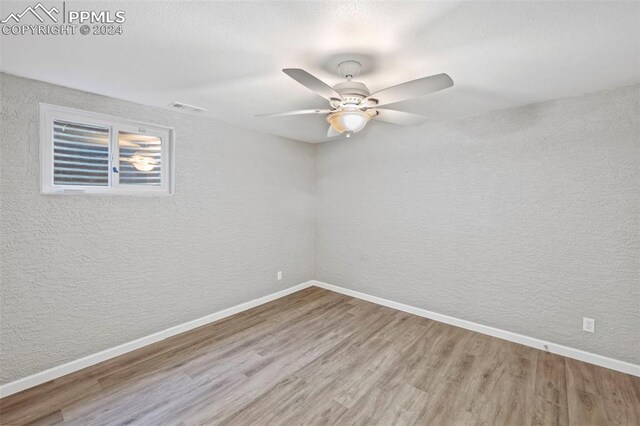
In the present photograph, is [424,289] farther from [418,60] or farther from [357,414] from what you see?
[418,60]

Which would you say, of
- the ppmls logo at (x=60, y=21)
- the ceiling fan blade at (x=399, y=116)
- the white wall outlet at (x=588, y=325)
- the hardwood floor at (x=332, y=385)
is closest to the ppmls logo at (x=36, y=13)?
the ppmls logo at (x=60, y=21)

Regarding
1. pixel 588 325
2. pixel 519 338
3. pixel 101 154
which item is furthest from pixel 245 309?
pixel 588 325

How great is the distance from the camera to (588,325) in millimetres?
2400

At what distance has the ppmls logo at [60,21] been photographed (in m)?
1.31

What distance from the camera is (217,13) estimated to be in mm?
1334

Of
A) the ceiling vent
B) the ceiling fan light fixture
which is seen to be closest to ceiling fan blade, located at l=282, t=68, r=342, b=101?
the ceiling fan light fixture

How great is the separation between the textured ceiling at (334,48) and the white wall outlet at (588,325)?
6.22 ft

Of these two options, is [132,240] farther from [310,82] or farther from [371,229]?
[371,229]

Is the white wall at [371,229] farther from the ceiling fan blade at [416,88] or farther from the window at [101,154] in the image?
the ceiling fan blade at [416,88]

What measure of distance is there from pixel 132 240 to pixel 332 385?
2108 mm

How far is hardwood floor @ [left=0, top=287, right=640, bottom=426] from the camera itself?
5.98ft

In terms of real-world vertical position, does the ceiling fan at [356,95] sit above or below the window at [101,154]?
above

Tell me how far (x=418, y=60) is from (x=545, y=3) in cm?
64

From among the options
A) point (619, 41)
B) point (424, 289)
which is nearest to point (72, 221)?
point (424, 289)
